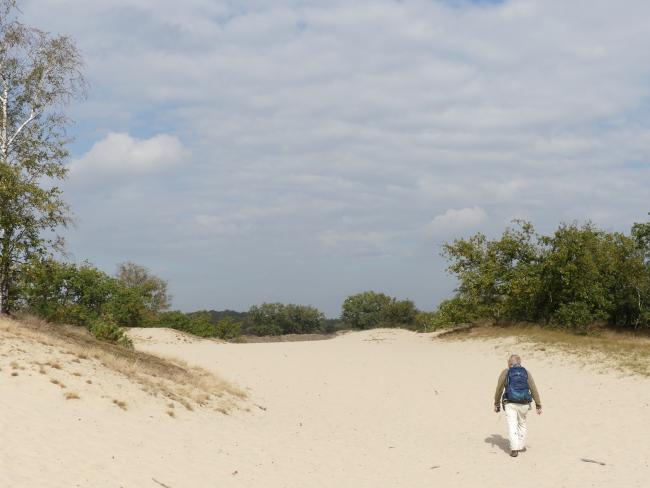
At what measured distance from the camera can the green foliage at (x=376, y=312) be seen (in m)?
73.7

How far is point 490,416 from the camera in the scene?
1966 cm

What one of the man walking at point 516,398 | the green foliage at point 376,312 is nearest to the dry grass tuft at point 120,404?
the man walking at point 516,398

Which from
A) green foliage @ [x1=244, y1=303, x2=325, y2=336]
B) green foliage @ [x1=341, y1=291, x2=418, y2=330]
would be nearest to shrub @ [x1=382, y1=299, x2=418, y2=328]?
green foliage @ [x1=341, y1=291, x2=418, y2=330]

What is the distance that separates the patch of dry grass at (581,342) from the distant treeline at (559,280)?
1.04 metres

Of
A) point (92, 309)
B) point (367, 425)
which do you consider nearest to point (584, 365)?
point (367, 425)

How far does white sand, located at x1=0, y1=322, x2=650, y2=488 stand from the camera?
11086 mm

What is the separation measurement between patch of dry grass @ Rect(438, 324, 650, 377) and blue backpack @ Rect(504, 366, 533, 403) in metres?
11.3

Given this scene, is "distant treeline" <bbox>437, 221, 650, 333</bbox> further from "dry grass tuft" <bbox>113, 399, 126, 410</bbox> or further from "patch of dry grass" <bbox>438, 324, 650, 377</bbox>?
"dry grass tuft" <bbox>113, 399, 126, 410</bbox>

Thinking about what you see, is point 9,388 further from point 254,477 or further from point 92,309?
Result: point 92,309

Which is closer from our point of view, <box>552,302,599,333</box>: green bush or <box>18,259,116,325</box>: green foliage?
<box>552,302,599,333</box>: green bush

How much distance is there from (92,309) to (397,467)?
3596cm

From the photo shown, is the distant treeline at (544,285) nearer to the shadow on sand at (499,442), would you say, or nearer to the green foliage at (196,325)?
the green foliage at (196,325)

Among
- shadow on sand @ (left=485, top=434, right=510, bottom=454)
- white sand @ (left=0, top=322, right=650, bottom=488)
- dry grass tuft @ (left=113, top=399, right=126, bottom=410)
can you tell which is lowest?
shadow on sand @ (left=485, top=434, right=510, bottom=454)

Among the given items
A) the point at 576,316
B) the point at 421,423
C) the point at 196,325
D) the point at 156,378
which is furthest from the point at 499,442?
the point at 196,325
